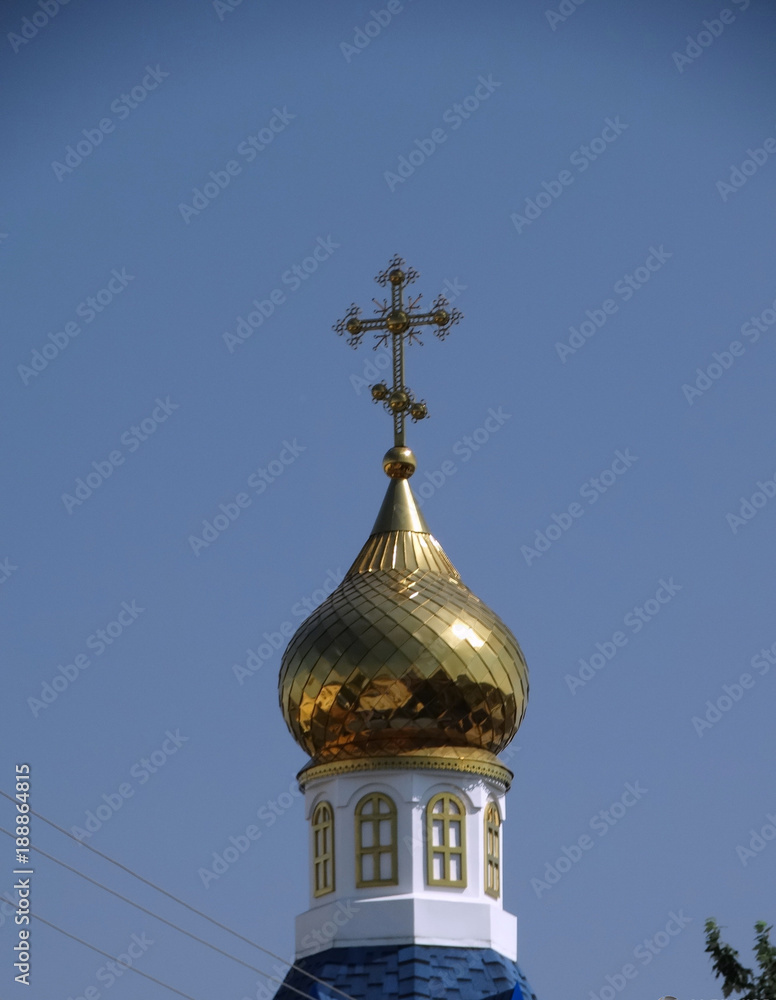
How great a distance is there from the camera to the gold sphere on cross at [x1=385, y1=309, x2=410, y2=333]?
26.8 metres

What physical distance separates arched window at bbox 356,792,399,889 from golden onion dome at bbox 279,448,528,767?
1.74 ft

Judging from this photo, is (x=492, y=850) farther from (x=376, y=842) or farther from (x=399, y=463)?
(x=399, y=463)

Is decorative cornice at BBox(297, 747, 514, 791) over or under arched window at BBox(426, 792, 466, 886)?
over

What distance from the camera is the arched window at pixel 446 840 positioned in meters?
24.4

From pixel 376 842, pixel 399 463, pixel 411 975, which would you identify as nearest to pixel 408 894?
pixel 376 842

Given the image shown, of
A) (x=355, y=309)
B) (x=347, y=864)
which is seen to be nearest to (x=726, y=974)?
(x=347, y=864)

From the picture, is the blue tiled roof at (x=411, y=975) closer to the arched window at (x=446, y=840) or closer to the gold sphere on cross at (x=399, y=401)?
the arched window at (x=446, y=840)

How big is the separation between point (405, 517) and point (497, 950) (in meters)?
4.94

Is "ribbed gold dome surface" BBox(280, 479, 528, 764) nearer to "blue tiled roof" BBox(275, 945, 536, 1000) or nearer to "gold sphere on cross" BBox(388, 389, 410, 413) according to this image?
"gold sphere on cross" BBox(388, 389, 410, 413)

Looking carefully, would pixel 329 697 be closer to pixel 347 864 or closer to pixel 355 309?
pixel 347 864

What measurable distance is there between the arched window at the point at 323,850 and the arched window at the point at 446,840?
1.05m

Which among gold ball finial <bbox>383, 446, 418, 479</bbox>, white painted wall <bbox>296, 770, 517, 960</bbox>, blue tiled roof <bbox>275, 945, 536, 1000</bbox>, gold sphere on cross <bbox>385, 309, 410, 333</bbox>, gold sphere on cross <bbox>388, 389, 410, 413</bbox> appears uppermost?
gold sphere on cross <bbox>385, 309, 410, 333</bbox>

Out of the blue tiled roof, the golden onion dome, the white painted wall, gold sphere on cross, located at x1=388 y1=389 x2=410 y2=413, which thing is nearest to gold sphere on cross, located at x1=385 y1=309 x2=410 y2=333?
gold sphere on cross, located at x1=388 y1=389 x2=410 y2=413

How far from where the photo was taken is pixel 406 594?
25.4 m
